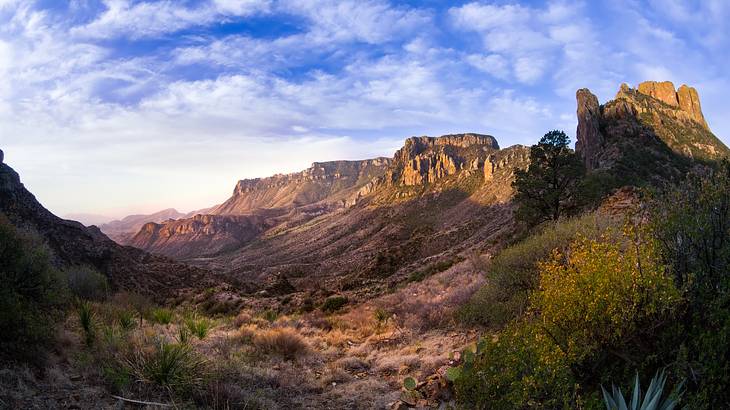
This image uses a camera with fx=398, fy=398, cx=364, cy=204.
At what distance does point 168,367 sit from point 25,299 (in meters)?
3.84

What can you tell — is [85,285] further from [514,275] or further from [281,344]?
[514,275]

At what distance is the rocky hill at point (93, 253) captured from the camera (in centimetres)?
3478

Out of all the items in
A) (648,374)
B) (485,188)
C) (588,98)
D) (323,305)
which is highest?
(588,98)

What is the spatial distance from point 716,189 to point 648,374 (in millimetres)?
2852

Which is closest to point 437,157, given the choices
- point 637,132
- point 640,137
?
point 637,132

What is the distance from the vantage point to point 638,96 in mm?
83875

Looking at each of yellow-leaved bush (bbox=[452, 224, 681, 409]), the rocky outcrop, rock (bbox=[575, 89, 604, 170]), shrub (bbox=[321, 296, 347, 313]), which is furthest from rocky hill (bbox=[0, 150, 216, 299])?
the rocky outcrop

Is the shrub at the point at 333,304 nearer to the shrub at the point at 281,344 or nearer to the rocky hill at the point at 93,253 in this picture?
the shrub at the point at 281,344

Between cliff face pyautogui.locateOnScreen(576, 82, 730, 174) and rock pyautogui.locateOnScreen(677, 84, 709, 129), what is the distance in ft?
8.17

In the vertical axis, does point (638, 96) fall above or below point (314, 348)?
above

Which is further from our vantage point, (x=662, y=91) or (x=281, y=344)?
(x=662, y=91)

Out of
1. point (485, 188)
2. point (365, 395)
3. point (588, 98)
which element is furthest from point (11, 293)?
point (485, 188)

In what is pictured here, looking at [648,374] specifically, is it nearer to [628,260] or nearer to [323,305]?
[628,260]

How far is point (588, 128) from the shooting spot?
68.1 metres
